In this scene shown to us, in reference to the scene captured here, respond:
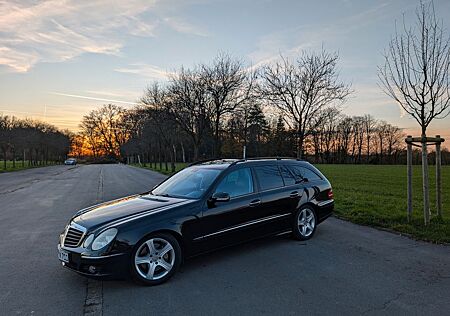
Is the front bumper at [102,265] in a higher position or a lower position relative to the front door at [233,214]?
lower

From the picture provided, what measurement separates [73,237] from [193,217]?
1.61 m

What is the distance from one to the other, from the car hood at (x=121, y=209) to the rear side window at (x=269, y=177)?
1525mm

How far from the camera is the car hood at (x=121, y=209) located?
4820 mm

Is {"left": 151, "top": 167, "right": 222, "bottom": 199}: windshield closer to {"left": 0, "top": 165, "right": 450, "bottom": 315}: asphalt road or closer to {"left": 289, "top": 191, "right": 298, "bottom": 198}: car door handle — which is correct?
{"left": 0, "top": 165, "right": 450, "bottom": 315}: asphalt road

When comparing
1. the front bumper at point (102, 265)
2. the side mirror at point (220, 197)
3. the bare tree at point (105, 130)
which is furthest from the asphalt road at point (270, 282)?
the bare tree at point (105, 130)

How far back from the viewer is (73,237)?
4730 mm

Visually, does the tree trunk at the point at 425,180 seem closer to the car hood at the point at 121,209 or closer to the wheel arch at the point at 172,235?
the car hood at the point at 121,209

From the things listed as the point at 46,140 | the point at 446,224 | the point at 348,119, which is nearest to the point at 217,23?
the point at 446,224

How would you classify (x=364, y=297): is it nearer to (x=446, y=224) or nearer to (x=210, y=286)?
(x=210, y=286)

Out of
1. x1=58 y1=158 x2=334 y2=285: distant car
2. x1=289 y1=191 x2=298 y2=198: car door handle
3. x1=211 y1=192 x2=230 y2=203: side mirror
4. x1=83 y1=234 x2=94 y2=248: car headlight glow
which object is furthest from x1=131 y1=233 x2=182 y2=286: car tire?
x1=289 y1=191 x2=298 y2=198: car door handle

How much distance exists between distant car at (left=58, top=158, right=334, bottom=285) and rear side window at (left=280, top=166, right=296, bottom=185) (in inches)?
0.9

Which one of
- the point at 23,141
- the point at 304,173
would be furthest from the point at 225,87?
the point at 23,141

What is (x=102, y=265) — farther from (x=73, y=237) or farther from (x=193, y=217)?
(x=193, y=217)

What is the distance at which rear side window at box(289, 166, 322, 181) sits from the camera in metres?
7.03
